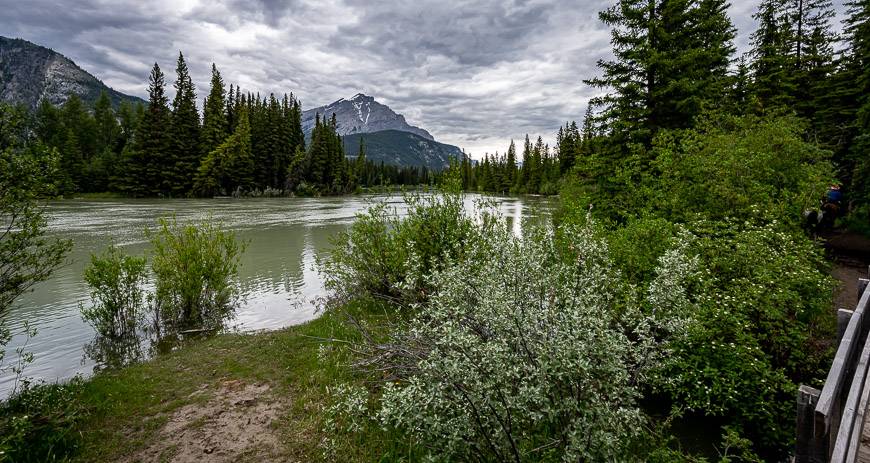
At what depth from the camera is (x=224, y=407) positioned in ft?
18.8

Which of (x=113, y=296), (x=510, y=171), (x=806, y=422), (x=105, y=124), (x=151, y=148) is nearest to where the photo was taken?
(x=806, y=422)

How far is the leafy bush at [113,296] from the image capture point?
8398 millimetres

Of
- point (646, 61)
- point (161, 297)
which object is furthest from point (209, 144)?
point (646, 61)

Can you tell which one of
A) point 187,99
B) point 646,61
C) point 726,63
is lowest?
point 646,61

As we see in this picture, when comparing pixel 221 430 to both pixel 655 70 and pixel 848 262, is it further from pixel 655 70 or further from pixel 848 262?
pixel 848 262

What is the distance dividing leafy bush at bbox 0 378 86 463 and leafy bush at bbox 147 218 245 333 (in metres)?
4.02

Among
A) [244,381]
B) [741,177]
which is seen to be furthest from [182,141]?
[741,177]

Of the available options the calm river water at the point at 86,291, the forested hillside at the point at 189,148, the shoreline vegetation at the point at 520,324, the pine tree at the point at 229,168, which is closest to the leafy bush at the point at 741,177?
the shoreline vegetation at the point at 520,324

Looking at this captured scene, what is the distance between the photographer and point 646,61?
13.6m

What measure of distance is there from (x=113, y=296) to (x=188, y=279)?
4.80 feet

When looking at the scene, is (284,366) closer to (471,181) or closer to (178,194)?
(178,194)

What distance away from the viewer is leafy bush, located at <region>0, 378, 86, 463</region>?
4.22 metres

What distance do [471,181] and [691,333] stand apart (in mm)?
114533

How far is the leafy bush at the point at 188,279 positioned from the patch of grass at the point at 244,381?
5.23 feet
